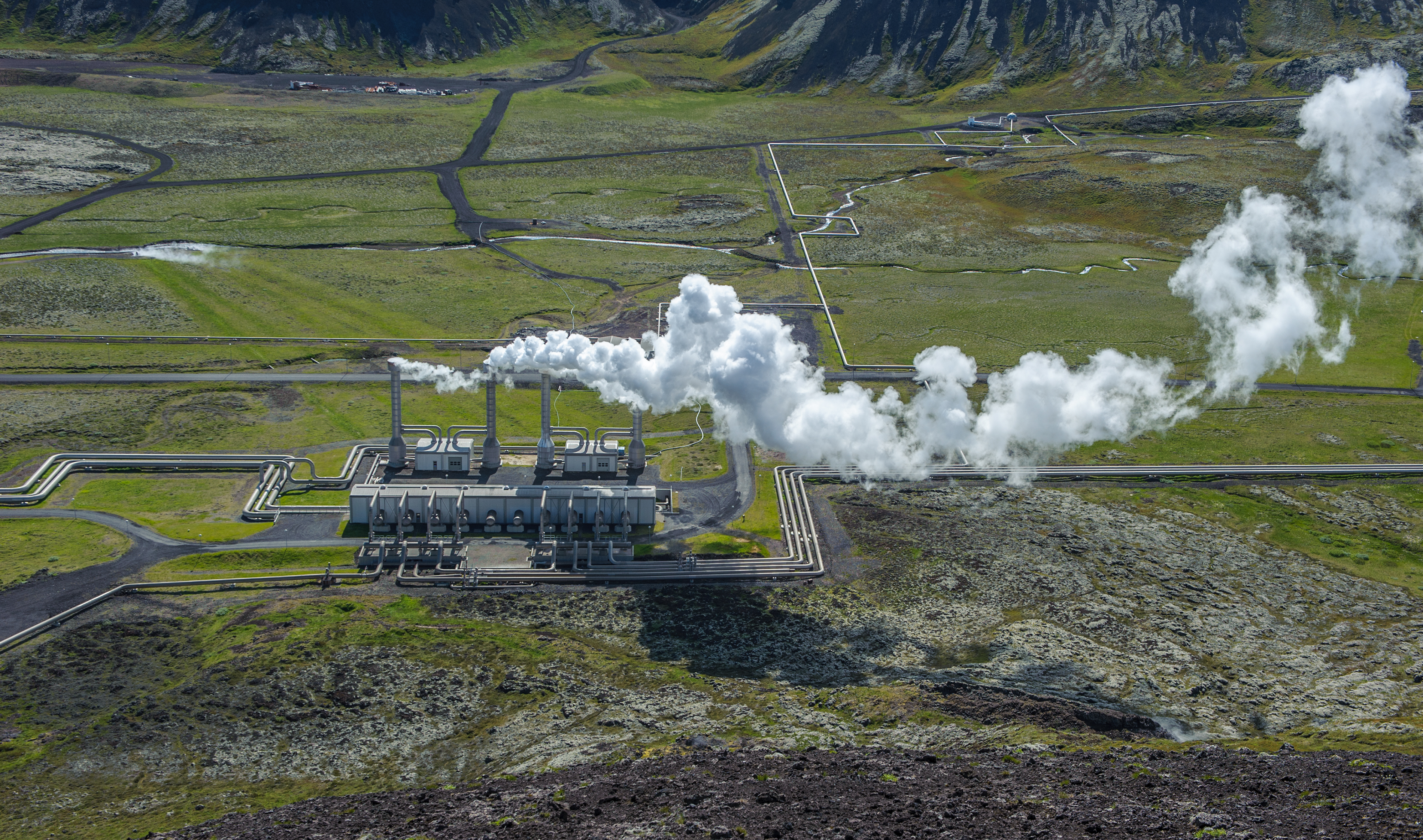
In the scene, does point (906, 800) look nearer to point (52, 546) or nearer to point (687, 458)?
point (687, 458)

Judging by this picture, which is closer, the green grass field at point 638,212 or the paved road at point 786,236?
the paved road at point 786,236

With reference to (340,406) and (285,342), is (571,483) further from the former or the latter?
(285,342)

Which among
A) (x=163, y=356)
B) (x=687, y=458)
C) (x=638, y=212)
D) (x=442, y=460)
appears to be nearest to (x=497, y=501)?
(x=442, y=460)

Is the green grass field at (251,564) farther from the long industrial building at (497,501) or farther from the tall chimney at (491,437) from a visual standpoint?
the tall chimney at (491,437)

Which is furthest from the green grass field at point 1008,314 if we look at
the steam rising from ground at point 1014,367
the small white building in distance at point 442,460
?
the small white building in distance at point 442,460

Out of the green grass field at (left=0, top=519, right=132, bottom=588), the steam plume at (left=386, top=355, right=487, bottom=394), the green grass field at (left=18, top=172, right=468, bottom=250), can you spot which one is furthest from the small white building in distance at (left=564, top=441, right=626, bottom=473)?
the green grass field at (left=18, top=172, right=468, bottom=250)

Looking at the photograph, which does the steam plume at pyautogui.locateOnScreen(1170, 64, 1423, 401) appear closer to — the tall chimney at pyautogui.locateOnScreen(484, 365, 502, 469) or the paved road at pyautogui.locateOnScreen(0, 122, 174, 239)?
the tall chimney at pyautogui.locateOnScreen(484, 365, 502, 469)
